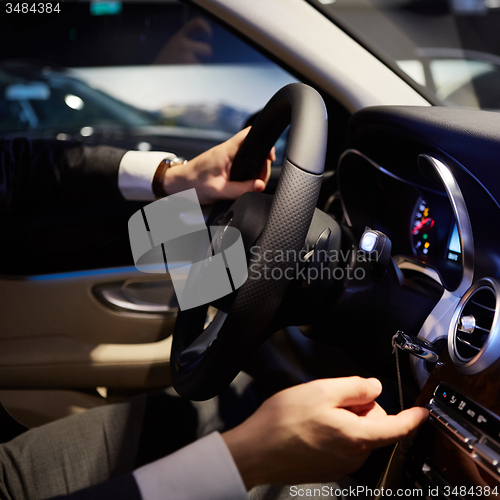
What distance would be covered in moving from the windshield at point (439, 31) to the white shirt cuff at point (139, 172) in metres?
6.40

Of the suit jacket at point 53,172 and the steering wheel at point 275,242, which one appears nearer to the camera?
the steering wheel at point 275,242

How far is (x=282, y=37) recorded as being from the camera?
87 cm

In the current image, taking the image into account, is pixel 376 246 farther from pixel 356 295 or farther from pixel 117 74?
pixel 117 74

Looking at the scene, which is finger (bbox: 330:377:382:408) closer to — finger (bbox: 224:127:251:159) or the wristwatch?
finger (bbox: 224:127:251:159)

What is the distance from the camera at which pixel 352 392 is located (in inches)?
18.4

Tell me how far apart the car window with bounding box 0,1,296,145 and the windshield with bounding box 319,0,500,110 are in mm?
4212

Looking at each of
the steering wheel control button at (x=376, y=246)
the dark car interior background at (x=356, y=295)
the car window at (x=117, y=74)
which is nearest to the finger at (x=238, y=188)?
the dark car interior background at (x=356, y=295)

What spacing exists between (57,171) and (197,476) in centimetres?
86

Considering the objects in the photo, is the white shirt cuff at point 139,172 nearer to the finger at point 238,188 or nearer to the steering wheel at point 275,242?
the finger at point 238,188

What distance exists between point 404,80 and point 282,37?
0.86 feet

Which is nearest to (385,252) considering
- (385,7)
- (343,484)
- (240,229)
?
(240,229)

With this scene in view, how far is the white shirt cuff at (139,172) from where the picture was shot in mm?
1047

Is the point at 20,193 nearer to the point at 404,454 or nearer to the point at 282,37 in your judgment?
the point at 282,37

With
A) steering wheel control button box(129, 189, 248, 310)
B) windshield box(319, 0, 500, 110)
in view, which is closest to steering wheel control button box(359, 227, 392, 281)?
steering wheel control button box(129, 189, 248, 310)
